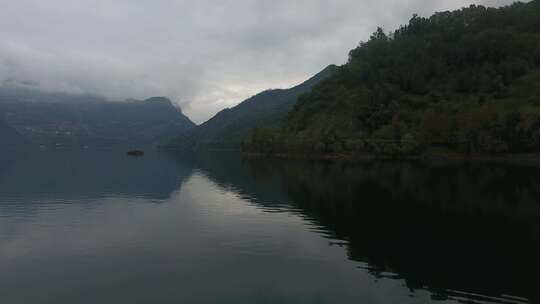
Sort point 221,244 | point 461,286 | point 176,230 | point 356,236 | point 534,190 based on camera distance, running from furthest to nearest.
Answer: point 534,190
point 176,230
point 356,236
point 221,244
point 461,286

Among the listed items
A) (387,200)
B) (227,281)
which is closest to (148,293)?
(227,281)

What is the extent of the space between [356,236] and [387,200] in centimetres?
3245

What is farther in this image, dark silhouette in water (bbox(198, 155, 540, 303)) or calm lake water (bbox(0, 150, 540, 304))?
dark silhouette in water (bbox(198, 155, 540, 303))

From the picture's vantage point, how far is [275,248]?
162ft

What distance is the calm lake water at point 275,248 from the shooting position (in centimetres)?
3538

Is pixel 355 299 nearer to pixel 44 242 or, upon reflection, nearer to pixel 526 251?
pixel 526 251

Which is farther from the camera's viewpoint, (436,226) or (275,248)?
(436,226)

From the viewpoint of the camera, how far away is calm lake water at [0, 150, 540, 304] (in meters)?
35.4

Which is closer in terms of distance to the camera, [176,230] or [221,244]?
[221,244]

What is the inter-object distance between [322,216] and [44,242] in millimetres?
39802

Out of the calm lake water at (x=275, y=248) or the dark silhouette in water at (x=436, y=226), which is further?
the dark silhouette in water at (x=436, y=226)

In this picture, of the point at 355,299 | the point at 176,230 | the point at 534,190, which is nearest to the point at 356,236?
the point at 355,299

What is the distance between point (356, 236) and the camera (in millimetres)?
54406

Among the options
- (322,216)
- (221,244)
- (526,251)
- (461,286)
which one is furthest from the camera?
(322,216)
